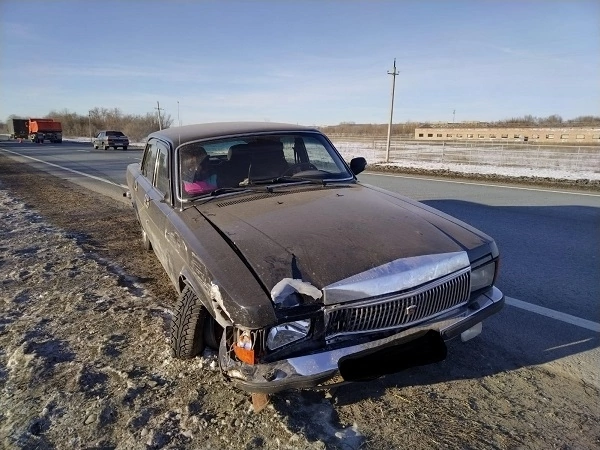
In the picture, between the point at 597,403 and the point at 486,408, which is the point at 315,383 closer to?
the point at 486,408

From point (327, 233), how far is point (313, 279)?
485 mm

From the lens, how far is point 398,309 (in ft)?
6.93

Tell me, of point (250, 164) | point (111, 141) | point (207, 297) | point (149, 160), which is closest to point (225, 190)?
point (250, 164)

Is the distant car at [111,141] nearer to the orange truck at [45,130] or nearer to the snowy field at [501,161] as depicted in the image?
the orange truck at [45,130]

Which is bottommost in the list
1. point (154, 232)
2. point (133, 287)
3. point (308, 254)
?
point (133, 287)

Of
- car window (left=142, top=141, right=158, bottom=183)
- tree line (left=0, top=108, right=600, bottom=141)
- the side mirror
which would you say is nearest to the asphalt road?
the side mirror

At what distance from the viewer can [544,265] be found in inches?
180

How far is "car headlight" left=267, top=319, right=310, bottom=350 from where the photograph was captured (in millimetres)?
1944

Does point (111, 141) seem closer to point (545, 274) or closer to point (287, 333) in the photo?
point (545, 274)

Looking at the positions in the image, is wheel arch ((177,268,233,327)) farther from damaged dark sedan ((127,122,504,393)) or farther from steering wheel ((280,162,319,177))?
steering wheel ((280,162,319,177))

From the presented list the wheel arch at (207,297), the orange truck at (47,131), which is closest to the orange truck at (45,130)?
the orange truck at (47,131)

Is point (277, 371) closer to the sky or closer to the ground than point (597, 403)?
closer to the sky

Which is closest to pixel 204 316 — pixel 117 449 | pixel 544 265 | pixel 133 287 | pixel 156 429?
pixel 156 429

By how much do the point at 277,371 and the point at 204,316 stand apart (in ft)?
2.48
